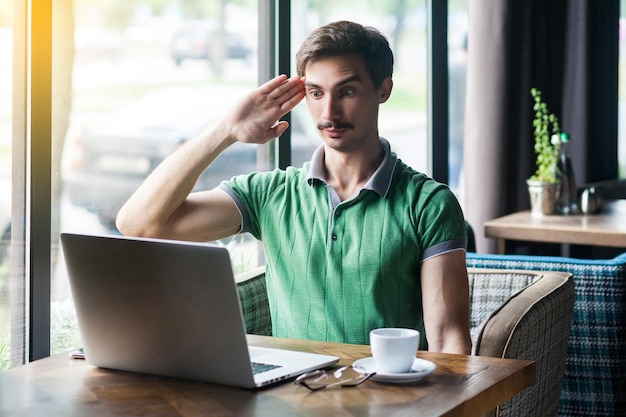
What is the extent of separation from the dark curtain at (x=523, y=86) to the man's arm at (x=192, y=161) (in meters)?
2.33

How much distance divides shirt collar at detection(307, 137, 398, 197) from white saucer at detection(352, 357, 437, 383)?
63 cm

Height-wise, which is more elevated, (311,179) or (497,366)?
(311,179)

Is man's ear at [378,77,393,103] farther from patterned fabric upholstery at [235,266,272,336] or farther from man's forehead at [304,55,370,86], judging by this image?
patterned fabric upholstery at [235,266,272,336]

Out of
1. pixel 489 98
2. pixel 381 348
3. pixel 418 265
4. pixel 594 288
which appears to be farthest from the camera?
pixel 489 98

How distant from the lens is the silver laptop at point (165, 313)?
145 centimetres

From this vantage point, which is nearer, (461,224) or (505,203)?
(461,224)

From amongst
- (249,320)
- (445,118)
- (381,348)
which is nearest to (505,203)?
(445,118)

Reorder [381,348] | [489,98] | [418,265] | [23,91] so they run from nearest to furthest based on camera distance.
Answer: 1. [381,348]
2. [418,265]
3. [23,91]
4. [489,98]

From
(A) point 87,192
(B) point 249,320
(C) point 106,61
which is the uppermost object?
(C) point 106,61

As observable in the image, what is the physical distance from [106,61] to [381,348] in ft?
4.53

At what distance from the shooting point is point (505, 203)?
441 cm

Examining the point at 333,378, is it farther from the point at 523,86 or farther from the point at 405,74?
the point at 523,86

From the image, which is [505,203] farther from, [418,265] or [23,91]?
[23,91]

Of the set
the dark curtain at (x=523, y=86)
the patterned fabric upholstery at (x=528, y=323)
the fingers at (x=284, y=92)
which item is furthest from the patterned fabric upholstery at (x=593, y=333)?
the dark curtain at (x=523, y=86)
